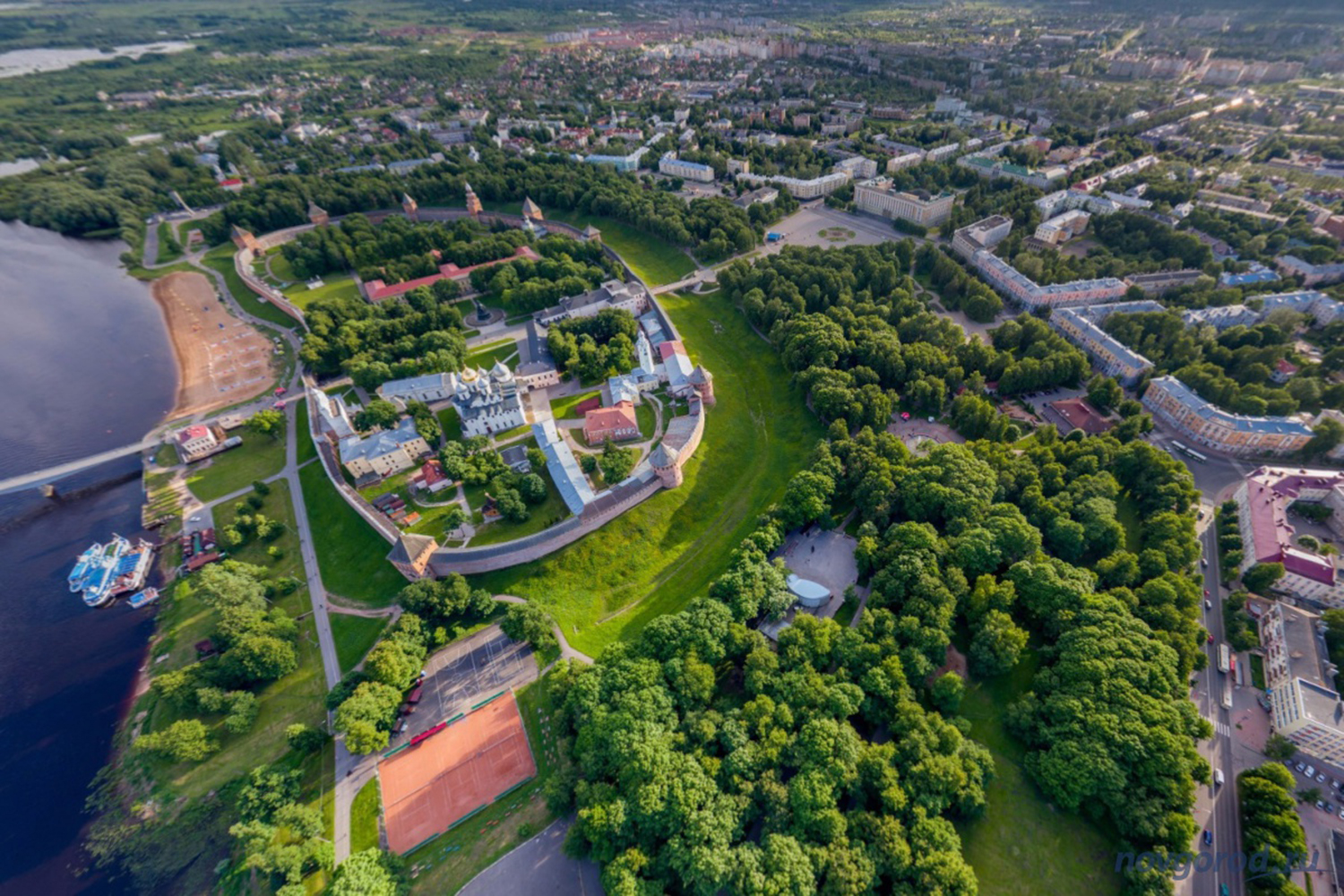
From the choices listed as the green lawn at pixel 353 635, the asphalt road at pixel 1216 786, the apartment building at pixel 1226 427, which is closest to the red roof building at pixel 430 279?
the green lawn at pixel 353 635

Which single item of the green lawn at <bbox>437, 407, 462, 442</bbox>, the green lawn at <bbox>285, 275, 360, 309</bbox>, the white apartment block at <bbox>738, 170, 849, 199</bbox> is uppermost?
the green lawn at <bbox>285, 275, 360, 309</bbox>

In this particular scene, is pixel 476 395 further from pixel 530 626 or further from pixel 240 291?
pixel 240 291

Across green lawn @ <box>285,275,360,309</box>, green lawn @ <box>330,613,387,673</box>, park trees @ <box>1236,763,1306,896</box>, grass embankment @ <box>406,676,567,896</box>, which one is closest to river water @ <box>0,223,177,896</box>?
green lawn @ <box>330,613,387,673</box>

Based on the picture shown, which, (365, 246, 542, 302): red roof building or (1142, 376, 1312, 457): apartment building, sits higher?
(365, 246, 542, 302): red roof building

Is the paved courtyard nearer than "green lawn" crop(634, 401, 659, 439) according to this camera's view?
Yes

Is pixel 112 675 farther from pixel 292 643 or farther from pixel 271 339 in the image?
pixel 271 339

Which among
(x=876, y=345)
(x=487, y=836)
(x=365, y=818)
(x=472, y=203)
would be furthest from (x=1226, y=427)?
(x=472, y=203)

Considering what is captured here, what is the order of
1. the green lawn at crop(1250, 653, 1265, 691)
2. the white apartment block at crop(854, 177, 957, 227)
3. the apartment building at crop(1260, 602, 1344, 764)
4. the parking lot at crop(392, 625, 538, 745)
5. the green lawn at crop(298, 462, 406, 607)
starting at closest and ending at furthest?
the apartment building at crop(1260, 602, 1344, 764)
the green lawn at crop(1250, 653, 1265, 691)
the parking lot at crop(392, 625, 538, 745)
the green lawn at crop(298, 462, 406, 607)
the white apartment block at crop(854, 177, 957, 227)

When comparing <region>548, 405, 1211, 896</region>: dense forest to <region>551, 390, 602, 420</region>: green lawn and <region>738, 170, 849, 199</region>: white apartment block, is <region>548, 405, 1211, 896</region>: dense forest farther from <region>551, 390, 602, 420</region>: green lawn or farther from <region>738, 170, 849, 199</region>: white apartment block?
<region>738, 170, 849, 199</region>: white apartment block
